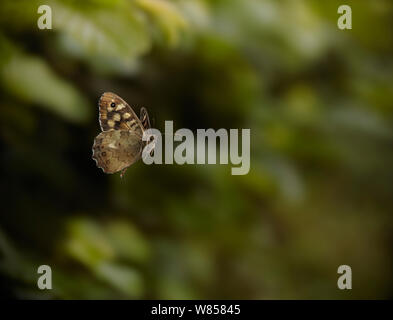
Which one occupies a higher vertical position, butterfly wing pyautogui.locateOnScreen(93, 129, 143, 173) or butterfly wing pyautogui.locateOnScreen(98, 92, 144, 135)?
butterfly wing pyautogui.locateOnScreen(98, 92, 144, 135)

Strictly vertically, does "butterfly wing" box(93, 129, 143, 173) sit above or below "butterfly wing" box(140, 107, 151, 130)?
below

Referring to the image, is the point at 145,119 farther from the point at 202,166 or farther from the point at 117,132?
the point at 202,166

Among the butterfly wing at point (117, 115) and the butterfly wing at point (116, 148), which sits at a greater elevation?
the butterfly wing at point (117, 115)

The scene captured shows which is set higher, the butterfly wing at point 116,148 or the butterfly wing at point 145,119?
the butterfly wing at point 145,119

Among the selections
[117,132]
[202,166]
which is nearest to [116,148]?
[117,132]
